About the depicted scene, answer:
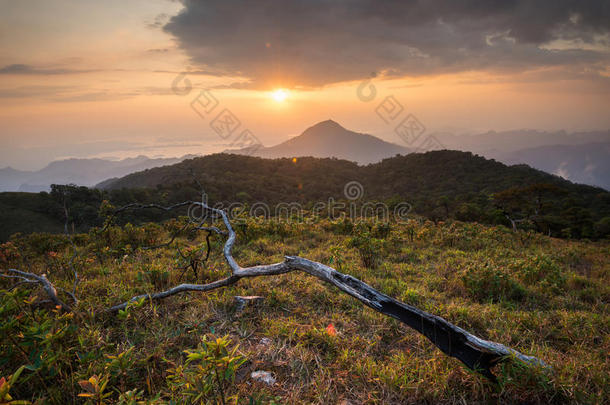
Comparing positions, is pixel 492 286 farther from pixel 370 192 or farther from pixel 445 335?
pixel 370 192

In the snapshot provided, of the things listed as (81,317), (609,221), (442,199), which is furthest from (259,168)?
(81,317)

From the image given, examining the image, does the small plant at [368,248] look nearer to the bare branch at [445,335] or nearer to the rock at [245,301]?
the rock at [245,301]

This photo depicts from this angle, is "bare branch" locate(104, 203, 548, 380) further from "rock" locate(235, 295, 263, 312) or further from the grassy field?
"rock" locate(235, 295, 263, 312)

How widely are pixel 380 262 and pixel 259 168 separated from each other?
6166 centimetres

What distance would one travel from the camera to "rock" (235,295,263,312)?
336 centimetres

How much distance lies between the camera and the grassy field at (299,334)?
1.97 metres

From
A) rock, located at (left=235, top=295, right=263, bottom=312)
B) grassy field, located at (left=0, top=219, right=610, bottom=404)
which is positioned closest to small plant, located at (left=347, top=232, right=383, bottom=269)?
grassy field, located at (left=0, top=219, right=610, bottom=404)

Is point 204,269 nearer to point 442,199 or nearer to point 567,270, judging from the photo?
point 567,270

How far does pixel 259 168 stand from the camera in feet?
213

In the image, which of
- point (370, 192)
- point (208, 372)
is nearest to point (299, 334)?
point (208, 372)

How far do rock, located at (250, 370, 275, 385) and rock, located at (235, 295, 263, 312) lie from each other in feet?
3.74

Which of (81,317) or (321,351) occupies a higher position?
(81,317)

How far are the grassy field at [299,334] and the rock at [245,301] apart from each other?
Answer: 66mm

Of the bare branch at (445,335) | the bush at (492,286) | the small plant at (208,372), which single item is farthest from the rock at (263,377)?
the bush at (492,286)
